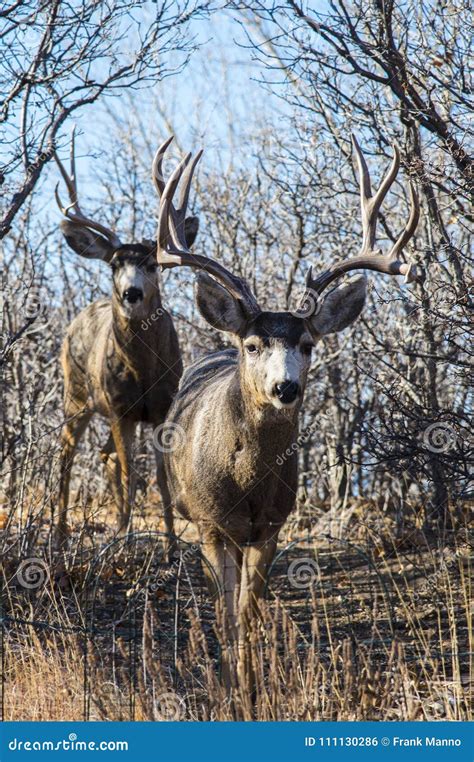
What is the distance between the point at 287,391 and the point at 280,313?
0.78 metres

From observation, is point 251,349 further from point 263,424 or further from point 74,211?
point 74,211

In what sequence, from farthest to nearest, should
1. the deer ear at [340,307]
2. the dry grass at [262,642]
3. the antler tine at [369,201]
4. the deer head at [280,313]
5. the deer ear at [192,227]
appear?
the deer ear at [192,227], the antler tine at [369,201], the deer ear at [340,307], the deer head at [280,313], the dry grass at [262,642]

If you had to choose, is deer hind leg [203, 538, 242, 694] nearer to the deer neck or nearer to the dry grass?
the dry grass

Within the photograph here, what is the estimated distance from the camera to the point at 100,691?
5.11 m

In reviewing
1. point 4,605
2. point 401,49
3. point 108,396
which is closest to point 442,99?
point 401,49

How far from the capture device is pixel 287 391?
5.59m

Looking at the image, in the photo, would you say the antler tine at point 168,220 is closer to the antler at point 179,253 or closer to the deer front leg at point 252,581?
the antler at point 179,253

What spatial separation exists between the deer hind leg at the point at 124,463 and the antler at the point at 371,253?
3561 millimetres

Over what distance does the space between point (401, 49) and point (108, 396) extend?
4.05m

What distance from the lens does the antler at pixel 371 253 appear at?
6.36m

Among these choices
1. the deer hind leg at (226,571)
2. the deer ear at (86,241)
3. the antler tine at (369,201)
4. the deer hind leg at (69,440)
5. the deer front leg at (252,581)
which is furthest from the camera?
the deer hind leg at (69,440)

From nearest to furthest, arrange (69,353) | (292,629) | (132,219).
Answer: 1. (292,629)
2. (69,353)
3. (132,219)

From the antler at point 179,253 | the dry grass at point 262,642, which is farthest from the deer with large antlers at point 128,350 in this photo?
the antler at point 179,253

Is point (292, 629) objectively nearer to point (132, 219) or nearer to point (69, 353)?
point (69, 353)
